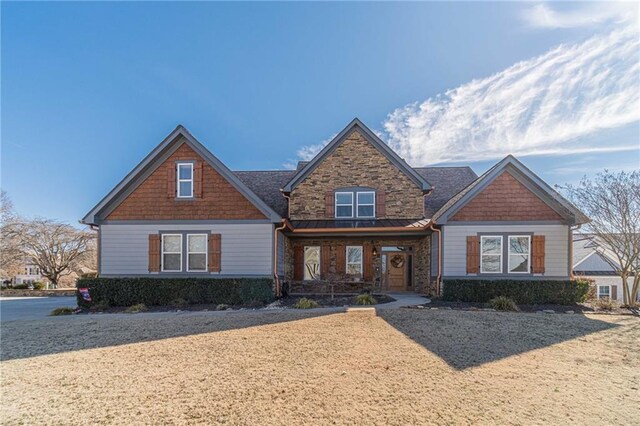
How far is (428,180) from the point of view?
1978 centimetres

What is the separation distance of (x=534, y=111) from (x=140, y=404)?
56.3 ft

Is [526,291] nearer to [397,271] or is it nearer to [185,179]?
[397,271]

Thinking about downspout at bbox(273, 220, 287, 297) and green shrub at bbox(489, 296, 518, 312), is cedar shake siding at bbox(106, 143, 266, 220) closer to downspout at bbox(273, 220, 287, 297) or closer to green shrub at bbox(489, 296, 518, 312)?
downspout at bbox(273, 220, 287, 297)

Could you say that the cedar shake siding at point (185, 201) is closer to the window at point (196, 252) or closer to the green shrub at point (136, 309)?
the window at point (196, 252)

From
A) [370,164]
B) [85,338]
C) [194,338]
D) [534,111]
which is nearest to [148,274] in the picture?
[85,338]

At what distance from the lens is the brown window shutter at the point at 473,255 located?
43.7ft

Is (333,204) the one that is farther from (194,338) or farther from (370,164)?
(194,338)

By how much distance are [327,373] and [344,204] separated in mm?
11791

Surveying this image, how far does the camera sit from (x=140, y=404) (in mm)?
4047

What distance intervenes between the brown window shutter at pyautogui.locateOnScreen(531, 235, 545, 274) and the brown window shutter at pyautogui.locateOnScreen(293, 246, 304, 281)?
9.93m

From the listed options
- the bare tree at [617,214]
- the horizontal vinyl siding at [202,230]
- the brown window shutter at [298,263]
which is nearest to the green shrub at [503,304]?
the bare tree at [617,214]

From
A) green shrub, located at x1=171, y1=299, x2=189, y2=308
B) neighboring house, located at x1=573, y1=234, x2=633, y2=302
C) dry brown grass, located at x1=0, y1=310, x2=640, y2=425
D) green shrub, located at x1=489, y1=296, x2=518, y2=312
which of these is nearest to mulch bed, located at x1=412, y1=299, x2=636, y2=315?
green shrub, located at x1=489, y1=296, x2=518, y2=312

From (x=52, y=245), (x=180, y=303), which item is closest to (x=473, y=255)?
(x=180, y=303)

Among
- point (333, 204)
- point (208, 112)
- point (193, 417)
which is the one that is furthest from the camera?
point (208, 112)
